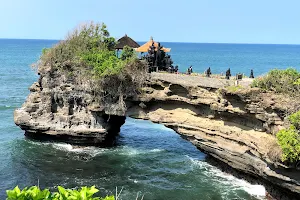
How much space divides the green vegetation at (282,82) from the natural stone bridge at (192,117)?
653 millimetres

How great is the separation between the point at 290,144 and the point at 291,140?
8.1 inches

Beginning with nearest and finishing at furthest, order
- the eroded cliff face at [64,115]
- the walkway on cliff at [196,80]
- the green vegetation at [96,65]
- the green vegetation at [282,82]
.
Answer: the green vegetation at [282,82] < the walkway on cliff at [196,80] < the green vegetation at [96,65] < the eroded cliff face at [64,115]

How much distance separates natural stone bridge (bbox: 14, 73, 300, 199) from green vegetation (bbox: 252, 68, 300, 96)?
65 centimetres

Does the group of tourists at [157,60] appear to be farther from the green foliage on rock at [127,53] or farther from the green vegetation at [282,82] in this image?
the green vegetation at [282,82]

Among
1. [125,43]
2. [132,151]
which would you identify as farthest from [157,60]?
[132,151]

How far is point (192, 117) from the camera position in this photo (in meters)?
25.1

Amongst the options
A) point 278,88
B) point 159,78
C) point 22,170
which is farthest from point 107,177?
point 278,88

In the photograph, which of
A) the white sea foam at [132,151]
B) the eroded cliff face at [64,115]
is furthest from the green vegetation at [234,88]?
the eroded cliff face at [64,115]

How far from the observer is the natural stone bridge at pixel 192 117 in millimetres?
20469

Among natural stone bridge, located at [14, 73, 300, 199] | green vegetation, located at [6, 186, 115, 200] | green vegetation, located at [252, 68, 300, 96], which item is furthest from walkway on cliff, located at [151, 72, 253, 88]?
green vegetation, located at [6, 186, 115, 200]

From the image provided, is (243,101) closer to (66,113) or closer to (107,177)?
(107,177)

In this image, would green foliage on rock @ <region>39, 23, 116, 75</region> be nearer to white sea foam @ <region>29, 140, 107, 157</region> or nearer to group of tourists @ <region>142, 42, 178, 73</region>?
group of tourists @ <region>142, 42, 178, 73</region>

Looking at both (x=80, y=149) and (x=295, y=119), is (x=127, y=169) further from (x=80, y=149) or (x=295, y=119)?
(x=295, y=119)

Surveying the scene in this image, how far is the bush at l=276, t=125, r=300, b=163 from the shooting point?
58.9ft
